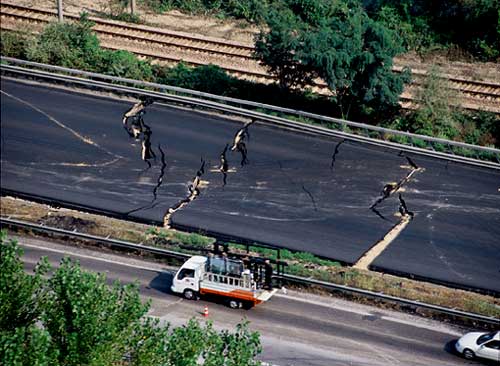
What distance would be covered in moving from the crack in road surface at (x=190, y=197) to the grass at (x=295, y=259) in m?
0.65

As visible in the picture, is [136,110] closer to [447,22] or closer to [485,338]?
[447,22]

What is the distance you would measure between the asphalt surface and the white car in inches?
133

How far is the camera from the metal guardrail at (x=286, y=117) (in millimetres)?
39719

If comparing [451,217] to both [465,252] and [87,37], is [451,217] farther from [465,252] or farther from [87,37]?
[87,37]

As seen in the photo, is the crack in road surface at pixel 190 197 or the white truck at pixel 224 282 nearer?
the white truck at pixel 224 282

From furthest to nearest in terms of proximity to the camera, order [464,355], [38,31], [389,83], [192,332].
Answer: [38,31]
[389,83]
[464,355]
[192,332]

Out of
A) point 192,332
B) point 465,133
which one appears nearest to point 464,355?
point 192,332

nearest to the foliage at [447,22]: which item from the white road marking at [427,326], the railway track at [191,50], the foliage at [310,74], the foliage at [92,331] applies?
the railway track at [191,50]

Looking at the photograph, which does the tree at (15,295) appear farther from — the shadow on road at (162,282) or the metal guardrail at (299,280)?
the metal guardrail at (299,280)

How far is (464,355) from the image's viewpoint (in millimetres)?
29781

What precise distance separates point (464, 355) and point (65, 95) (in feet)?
73.7

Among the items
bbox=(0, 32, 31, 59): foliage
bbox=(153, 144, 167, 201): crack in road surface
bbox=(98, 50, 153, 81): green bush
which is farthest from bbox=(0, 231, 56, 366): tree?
bbox=(0, 32, 31, 59): foliage

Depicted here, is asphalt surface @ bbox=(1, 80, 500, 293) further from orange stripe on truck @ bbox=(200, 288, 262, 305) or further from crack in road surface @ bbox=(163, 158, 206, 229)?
orange stripe on truck @ bbox=(200, 288, 262, 305)

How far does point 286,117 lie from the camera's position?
42562 millimetres
